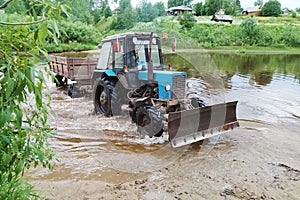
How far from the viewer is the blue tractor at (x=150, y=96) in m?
4.53

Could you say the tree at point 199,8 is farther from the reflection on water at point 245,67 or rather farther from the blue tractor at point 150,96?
the blue tractor at point 150,96

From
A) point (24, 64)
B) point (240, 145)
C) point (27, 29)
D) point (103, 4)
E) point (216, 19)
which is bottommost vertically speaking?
point (240, 145)

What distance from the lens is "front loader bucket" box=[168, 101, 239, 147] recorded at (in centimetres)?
428

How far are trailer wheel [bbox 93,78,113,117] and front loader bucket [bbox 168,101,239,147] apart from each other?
2.34 metres

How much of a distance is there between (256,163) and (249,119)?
2.55 meters

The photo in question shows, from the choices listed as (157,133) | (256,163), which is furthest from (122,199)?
(256,163)

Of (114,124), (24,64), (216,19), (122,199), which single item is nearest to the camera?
(24,64)

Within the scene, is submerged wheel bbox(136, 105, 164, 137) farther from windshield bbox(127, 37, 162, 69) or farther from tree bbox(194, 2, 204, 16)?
tree bbox(194, 2, 204, 16)

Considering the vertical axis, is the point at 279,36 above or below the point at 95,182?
above

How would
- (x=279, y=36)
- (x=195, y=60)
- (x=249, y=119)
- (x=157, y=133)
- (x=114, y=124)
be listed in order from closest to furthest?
(x=157, y=133) < (x=114, y=124) < (x=249, y=119) < (x=195, y=60) < (x=279, y=36)

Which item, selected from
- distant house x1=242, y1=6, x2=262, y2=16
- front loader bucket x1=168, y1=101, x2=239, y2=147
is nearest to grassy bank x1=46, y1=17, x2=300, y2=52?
front loader bucket x1=168, y1=101, x2=239, y2=147

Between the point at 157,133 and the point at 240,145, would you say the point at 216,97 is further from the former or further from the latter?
the point at 157,133

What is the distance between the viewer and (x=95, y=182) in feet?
11.3

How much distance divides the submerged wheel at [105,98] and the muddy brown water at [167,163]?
0.24m
